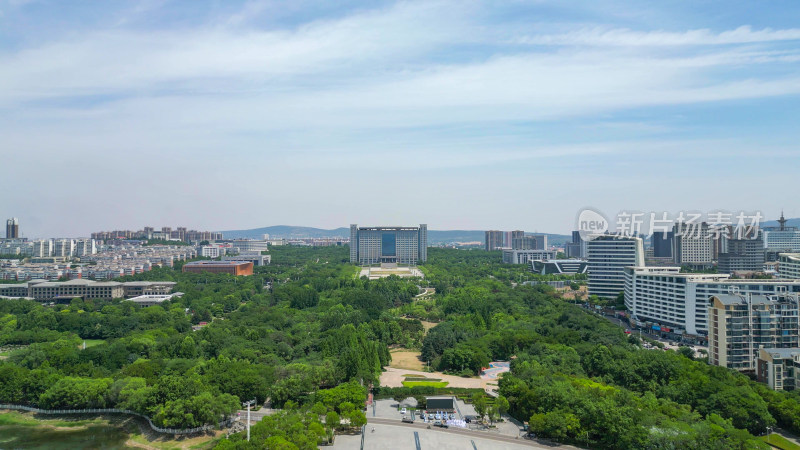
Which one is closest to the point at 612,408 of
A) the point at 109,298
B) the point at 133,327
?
the point at 133,327

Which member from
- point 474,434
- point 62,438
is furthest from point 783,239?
point 62,438

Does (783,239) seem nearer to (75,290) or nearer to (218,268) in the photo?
(218,268)

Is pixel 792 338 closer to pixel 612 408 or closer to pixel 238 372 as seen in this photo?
pixel 612 408

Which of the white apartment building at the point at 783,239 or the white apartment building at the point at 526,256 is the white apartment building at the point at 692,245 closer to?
the white apartment building at the point at 783,239

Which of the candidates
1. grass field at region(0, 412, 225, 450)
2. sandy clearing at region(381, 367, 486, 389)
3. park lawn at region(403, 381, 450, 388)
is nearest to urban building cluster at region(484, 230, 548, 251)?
sandy clearing at region(381, 367, 486, 389)

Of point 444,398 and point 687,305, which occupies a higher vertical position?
point 687,305

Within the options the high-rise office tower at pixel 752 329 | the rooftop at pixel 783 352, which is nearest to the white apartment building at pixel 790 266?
the high-rise office tower at pixel 752 329
